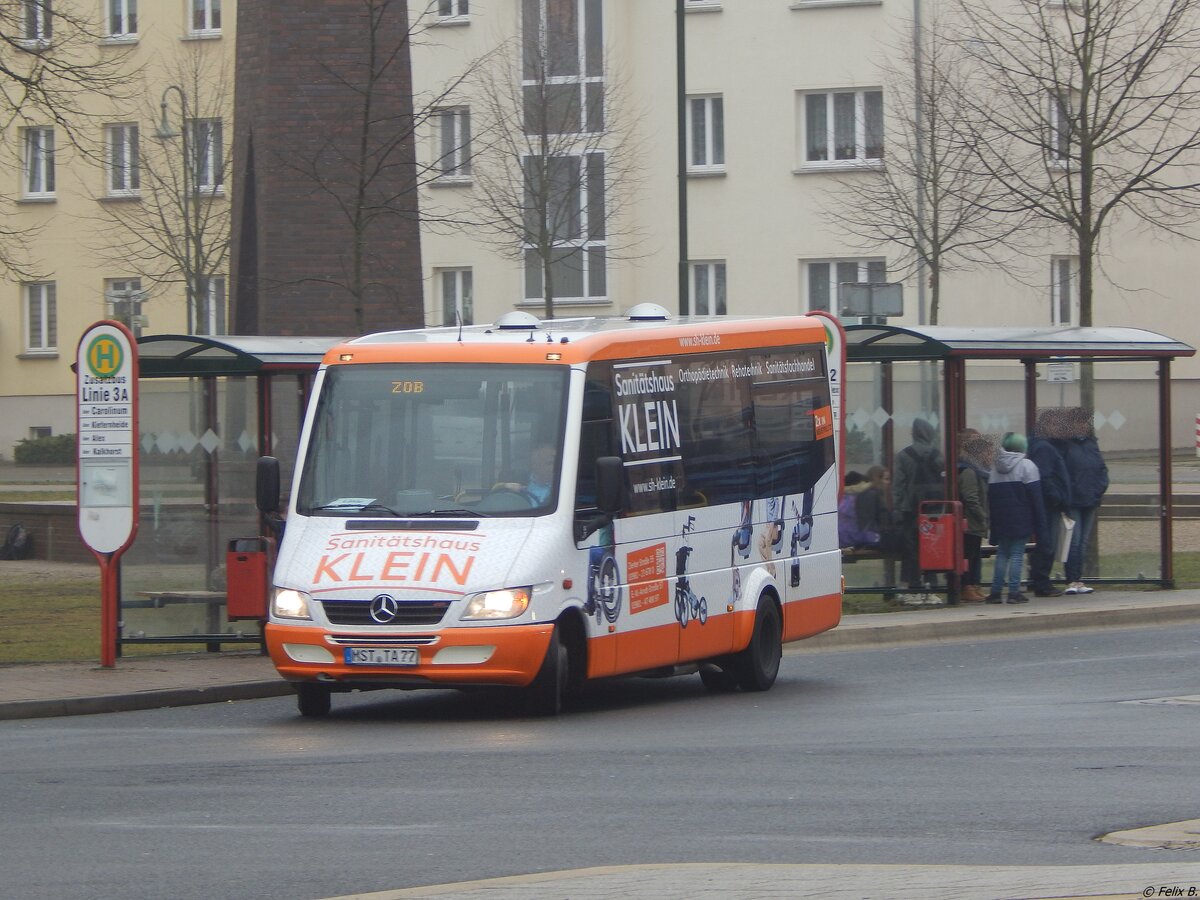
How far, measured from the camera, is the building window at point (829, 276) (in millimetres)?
45688

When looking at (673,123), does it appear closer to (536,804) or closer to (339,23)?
(339,23)

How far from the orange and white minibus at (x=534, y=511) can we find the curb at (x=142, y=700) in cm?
145

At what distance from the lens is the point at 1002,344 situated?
2094cm

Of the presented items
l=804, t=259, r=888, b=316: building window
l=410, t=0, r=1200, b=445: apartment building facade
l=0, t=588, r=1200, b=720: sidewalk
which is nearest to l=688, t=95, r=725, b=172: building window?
l=410, t=0, r=1200, b=445: apartment building facade

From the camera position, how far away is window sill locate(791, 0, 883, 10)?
45312 millimetres

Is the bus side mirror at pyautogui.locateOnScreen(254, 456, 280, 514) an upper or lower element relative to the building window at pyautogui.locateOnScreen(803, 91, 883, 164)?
lower

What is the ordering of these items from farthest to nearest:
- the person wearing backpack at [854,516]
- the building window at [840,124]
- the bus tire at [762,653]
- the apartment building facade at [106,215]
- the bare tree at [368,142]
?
the apartment building facade at [106,215], the building window at [840,124], the bare tree at [368,142], the person wearing backpack at [854,516], the bus tire at [762,653]

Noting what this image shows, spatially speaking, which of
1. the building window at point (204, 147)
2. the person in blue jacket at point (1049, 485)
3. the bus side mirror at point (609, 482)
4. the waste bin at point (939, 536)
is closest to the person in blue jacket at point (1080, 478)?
the person in blue jacket at point (1049, 485)

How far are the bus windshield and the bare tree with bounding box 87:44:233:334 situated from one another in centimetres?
2502

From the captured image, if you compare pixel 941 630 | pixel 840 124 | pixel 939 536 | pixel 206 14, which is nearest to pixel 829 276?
pixel 840 124

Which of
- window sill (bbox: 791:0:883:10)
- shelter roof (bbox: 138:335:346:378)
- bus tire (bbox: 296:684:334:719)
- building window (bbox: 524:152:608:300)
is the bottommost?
bus tire (bbox: 296:684:334:719)

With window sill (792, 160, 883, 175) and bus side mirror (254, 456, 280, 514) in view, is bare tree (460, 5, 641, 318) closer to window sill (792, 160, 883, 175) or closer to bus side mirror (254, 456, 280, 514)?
window sill (792, 160, 883, 175)

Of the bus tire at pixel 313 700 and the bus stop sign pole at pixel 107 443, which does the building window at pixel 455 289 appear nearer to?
the bus stop sign pole at pixel 107 443

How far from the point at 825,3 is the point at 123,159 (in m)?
17.9
